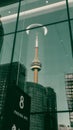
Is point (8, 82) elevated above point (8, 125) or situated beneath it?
elevated above

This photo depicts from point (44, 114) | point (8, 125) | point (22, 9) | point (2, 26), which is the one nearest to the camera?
point (8, 125)

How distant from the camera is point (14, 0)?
29.9 feet

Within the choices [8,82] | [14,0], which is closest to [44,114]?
[8,82]

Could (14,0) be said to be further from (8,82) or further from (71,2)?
(8,82)

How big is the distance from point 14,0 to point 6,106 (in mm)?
7527

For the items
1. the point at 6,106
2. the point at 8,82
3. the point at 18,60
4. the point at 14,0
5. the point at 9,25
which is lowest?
the point at 6,106

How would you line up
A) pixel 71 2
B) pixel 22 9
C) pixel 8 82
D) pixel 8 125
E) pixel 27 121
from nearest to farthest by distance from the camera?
pixel 8 125 → pixel 27 121 → pixel 8 82 → pixel 71 2 → pixel 22 9

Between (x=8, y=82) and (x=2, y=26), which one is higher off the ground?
(x=2, y=26)

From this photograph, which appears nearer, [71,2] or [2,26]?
[71,2]

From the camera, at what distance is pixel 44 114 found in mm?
5402

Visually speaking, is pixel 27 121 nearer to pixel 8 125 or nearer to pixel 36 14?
pixel 8 125

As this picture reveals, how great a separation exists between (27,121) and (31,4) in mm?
7133

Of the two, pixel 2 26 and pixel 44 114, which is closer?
pixel 44 114

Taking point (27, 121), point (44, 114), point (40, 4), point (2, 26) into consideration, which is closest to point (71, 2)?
point (40, 4)
